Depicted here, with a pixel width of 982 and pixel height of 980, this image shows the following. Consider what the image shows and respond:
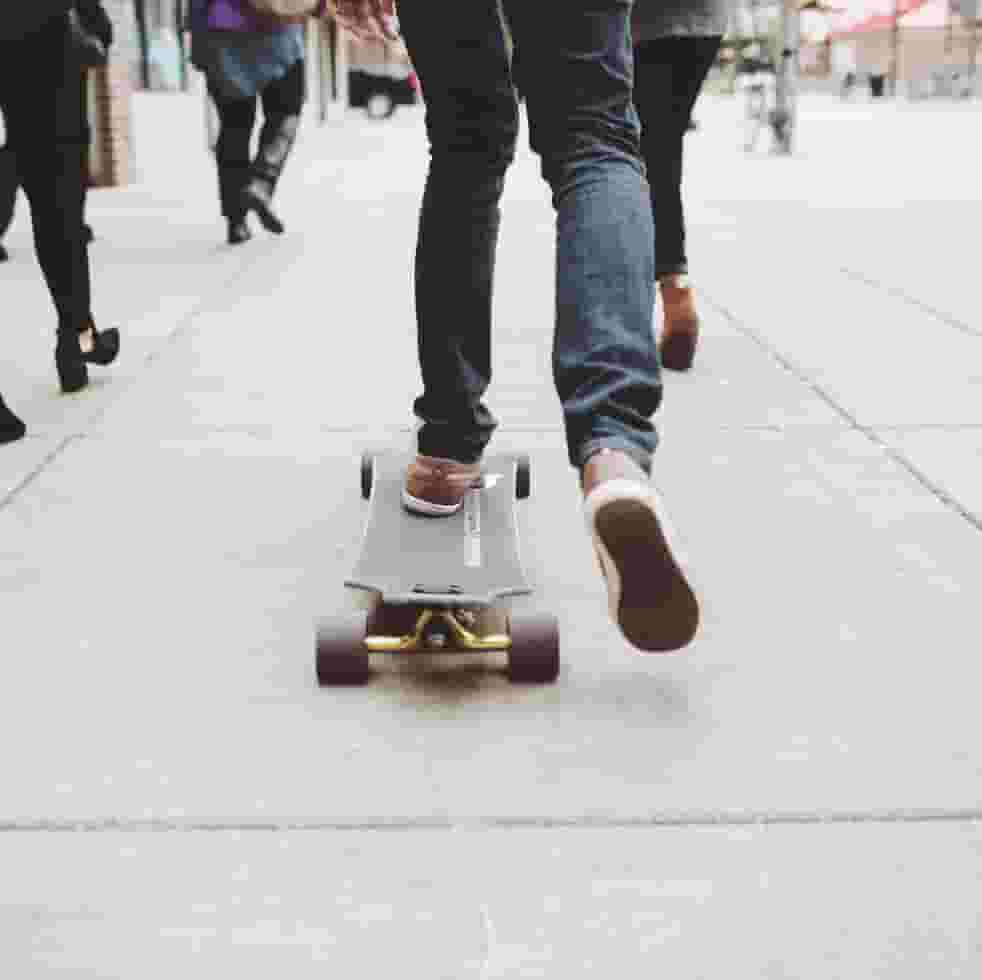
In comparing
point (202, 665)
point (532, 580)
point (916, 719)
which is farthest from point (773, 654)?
point (202, 665)

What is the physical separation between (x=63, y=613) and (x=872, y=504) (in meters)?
1.65

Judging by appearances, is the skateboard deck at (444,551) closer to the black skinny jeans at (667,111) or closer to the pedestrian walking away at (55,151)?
the pedestrian walking away at (55,151)

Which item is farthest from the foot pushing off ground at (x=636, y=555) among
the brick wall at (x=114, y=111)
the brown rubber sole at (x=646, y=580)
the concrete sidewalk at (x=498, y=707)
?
the brick wall at (x=114, y=111)

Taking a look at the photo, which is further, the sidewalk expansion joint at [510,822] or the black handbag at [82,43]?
the black handbag at [82,43]

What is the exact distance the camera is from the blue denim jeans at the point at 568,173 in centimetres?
199

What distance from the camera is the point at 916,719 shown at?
2.05m

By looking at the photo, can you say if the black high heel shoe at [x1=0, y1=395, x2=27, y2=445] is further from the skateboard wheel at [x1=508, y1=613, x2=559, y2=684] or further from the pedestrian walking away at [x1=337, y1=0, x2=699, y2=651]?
the skateboard wheel at [x1=508, y1=613, x2=559, y2=684]

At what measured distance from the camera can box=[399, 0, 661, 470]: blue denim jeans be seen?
1994mm

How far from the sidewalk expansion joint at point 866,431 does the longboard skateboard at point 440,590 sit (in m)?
0.97

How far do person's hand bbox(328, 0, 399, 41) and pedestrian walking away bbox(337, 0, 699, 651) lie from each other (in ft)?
2.55

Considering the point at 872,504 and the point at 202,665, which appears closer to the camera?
the point at 202,665

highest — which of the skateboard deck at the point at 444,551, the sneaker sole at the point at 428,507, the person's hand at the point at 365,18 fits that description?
the person's hand at the point at 365,18

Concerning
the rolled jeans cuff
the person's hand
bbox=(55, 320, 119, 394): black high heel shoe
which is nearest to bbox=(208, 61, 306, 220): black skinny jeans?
bbox=(55, 320, 119, 394): black high heel shoe

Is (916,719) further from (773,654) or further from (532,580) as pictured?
(532,580)
